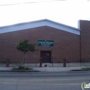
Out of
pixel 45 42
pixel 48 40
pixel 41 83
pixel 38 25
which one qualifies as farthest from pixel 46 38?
pixel 41 83

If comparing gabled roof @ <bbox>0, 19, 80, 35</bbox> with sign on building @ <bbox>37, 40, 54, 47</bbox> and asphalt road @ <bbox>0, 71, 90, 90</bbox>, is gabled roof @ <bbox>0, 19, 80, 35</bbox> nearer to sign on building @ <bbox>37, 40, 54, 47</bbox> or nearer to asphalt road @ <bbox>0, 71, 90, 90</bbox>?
sign on building @ <bbox>37, 40, 54, 47</bbox>

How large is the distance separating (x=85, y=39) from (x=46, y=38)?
24.2 ft

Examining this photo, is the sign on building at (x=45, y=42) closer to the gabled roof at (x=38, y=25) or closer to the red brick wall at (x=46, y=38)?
the red brick wall at (x=46, y=38)

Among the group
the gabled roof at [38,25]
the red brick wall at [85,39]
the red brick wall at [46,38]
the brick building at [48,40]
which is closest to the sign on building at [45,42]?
the brick building at [48,40]

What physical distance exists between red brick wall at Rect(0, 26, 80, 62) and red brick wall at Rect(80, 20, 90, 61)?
957mm

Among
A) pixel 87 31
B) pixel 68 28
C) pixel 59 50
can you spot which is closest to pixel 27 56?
pixel 59 50

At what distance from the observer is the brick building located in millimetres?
36438

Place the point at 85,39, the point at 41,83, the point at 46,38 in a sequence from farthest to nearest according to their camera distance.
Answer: the point at 85,39 < the point at 46,38 < the point at 41,83

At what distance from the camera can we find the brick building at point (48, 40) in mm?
36438

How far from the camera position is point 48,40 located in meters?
37.4

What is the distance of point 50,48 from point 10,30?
25.6 feet

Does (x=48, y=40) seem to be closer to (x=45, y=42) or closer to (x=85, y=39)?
(x=45, y=42)

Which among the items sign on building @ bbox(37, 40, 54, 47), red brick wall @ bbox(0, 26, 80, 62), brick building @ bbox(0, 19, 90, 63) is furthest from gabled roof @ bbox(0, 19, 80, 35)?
sign on building @ bbox(37, 40, 54, 47)

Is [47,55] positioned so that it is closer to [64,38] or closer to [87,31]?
[64,38]
